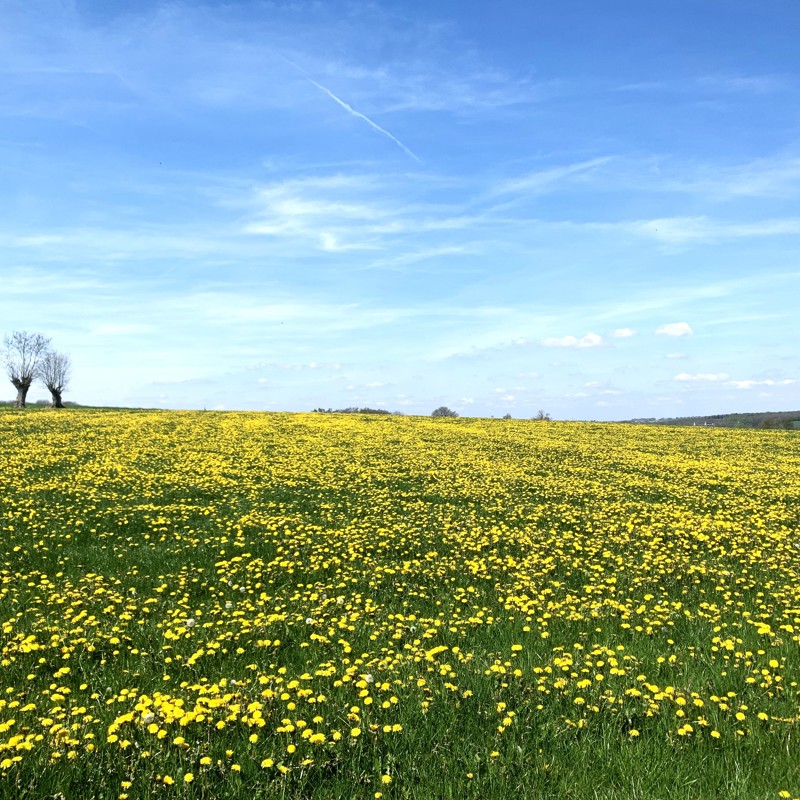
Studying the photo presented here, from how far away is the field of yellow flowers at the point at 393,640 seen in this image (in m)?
5.11

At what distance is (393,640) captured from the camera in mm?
8016

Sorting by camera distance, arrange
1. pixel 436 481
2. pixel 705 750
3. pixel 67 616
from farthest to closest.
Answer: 1. pixel 436 481
2. pixel 67 616
3. pixel 705 750

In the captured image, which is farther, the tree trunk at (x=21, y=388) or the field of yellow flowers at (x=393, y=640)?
the tree trunk at (x=21, y=388)

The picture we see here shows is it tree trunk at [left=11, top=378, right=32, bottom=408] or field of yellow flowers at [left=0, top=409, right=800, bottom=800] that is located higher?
tree trunk at [left=11, top=378, right=32, bottom=408]

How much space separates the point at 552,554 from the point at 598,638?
4.05 meters

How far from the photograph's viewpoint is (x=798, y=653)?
7.75m

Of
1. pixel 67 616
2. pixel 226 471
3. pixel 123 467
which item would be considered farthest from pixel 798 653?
pixel 123 467

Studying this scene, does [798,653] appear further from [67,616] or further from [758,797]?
[67,616]

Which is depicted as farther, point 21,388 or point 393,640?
point 21,388

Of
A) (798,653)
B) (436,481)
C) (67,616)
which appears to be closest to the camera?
(798,653)

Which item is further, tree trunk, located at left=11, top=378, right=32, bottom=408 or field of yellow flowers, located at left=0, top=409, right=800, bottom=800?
tree trunk, located at left=11, top=378, right=32, bottom=408

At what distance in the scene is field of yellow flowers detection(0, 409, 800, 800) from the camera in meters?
5.11

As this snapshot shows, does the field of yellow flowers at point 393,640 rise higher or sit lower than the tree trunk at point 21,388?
lower

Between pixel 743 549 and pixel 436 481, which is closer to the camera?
pixel 743 549
